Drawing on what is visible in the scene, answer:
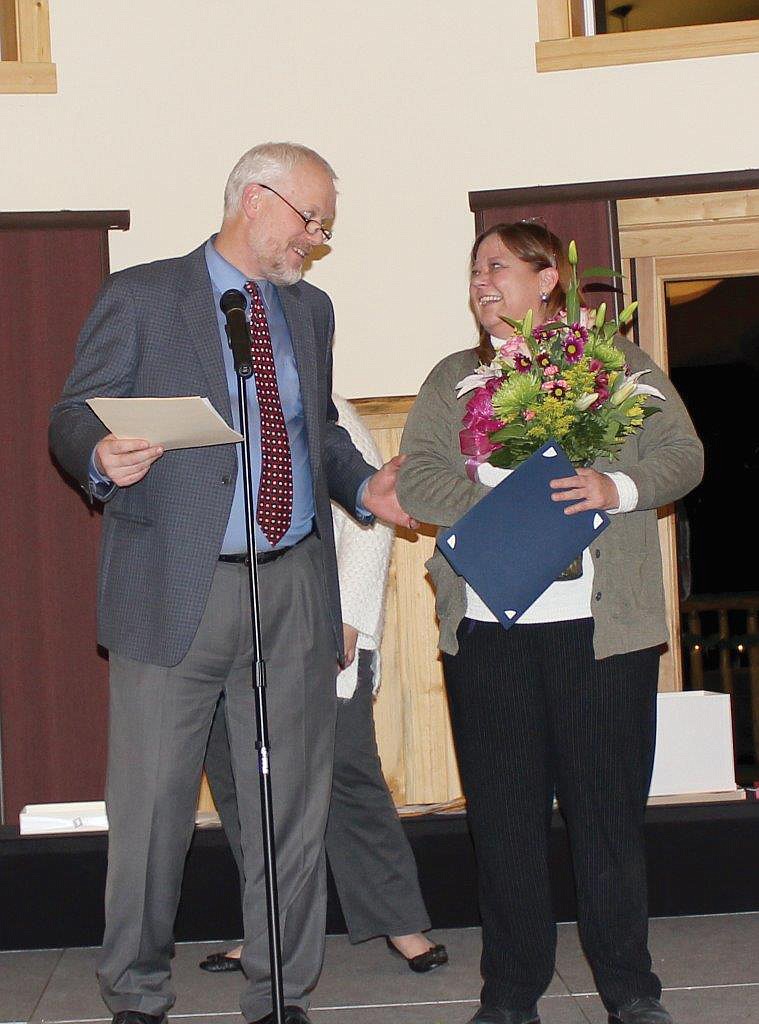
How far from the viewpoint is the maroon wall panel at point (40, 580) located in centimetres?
416

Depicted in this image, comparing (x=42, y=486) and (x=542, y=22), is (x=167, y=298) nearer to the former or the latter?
(x=42, y=486)

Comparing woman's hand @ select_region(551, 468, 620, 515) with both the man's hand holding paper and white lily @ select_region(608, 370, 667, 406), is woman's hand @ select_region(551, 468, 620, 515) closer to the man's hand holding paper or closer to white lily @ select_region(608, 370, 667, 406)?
white lily @ select_region(608, 370, 667, 406)

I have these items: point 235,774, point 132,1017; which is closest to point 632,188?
point 235,774

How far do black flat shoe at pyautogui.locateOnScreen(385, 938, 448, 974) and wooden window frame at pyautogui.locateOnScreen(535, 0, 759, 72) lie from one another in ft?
9.18

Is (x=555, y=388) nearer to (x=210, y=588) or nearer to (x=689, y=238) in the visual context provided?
(x=210, y=588)

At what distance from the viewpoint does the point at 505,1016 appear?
8.98 ft

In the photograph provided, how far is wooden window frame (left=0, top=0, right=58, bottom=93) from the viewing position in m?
4.25

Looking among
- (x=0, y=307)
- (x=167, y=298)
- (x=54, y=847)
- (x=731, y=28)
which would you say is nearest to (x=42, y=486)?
(x=0, y=307)

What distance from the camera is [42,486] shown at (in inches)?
164

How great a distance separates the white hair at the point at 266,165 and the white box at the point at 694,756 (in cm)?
201

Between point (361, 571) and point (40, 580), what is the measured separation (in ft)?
4.44

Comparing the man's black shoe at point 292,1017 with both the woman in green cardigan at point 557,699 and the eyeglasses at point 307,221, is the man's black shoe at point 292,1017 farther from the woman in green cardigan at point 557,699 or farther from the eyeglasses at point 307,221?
the eyeglasses at point 307,221

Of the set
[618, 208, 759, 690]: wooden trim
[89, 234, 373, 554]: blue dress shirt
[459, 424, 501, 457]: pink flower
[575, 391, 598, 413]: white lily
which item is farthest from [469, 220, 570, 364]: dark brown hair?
[618, 208, 759, 690]: wooden trim

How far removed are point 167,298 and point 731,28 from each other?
8.12 ft
